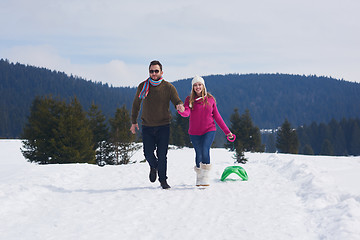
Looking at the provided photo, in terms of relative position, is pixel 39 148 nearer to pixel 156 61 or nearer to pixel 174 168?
pixel 174 168

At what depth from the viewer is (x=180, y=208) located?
196 inches

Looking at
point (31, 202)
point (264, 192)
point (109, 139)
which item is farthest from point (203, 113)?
point (109, 139)

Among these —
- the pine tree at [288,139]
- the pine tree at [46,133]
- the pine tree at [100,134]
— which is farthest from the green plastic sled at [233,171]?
the pine tree at [288,139]

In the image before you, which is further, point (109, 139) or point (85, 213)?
Answer: point (109, 139)

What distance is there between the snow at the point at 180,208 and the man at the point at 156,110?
669 millimetres

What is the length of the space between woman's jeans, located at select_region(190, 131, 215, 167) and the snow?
2.09 feet

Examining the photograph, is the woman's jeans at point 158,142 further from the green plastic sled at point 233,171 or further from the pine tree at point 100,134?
the pine tree at point 100,134

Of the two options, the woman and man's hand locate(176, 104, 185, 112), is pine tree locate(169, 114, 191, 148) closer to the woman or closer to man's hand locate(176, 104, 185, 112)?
the woman

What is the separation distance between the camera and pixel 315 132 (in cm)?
10481

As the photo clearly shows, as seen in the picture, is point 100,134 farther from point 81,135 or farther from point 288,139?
point 288,139

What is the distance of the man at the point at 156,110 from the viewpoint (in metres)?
6.22

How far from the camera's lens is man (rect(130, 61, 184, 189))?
6.22m

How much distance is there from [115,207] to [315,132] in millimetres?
110431

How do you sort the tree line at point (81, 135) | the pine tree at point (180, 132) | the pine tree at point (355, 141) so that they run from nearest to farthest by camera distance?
the tree line at point (81, 135), the pine tree at point (180, 132), the pine tree at point (355, 141)
